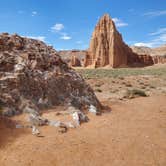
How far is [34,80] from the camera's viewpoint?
8.89 meters

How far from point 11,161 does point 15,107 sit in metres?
2.73

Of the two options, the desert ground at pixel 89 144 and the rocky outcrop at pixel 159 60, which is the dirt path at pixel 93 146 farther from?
the rocky outcrop at pixel 159 60

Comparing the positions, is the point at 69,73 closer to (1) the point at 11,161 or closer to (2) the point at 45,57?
(2) the point at 45,57

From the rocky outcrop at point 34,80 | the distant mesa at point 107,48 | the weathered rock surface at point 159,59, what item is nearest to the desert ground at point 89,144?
the rocky outcrop at point 34,80

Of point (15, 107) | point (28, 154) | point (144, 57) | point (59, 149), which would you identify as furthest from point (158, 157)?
point (144, 57)

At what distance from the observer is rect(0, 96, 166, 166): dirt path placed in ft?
16.9

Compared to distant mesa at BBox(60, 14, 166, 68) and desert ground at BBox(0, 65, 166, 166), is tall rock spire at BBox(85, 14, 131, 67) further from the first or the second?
desert ground at BBox(0, 65, 166, 166)

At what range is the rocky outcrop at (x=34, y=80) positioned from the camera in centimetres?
786

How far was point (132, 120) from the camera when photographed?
8406mm

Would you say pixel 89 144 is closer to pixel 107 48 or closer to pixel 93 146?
pixel 93 146

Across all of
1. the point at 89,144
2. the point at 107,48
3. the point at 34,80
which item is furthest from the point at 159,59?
the point at 89,144

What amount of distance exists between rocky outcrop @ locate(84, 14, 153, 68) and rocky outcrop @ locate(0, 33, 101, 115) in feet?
197

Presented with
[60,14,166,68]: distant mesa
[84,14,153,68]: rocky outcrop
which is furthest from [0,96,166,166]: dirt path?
[84,14,153,68]: rocky outcrop

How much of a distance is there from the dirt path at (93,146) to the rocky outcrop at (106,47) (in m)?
63.3
